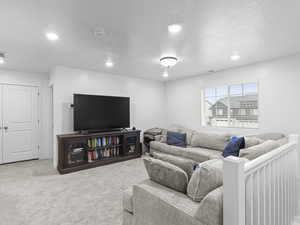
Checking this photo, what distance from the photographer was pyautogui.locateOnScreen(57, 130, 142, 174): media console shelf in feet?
12.0

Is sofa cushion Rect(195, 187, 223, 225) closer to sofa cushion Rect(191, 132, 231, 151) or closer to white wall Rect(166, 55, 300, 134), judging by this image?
sofa cushion Rect(191, 132, 231, 151)

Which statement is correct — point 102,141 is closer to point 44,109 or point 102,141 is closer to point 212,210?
point 44,109

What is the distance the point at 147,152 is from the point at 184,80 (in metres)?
2.82

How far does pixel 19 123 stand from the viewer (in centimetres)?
452

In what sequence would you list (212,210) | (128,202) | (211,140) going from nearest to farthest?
(212,210) → (128,202) → (211,140)

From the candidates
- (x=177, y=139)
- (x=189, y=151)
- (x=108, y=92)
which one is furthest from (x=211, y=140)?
(x=108, y=92)

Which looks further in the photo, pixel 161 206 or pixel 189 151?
pixel 189 151

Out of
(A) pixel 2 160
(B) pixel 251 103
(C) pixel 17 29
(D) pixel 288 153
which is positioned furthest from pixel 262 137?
(A) pixel 2 160

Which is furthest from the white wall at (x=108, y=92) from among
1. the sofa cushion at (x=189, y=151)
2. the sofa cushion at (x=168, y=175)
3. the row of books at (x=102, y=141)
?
the sofa cushion at (x=168, y=175)

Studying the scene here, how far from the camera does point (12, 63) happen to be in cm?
383

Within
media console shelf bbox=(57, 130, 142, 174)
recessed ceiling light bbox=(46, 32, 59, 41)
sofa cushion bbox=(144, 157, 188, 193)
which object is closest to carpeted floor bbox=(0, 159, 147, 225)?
media console shelf bbox=(57, 130, 142, 174)

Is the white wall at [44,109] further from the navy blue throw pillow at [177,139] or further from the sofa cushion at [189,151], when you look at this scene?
the navy blue throw pillow at [177,139]

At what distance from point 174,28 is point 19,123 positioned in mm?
4890

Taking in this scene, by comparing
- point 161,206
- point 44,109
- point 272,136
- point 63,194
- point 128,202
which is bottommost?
point 63,194
